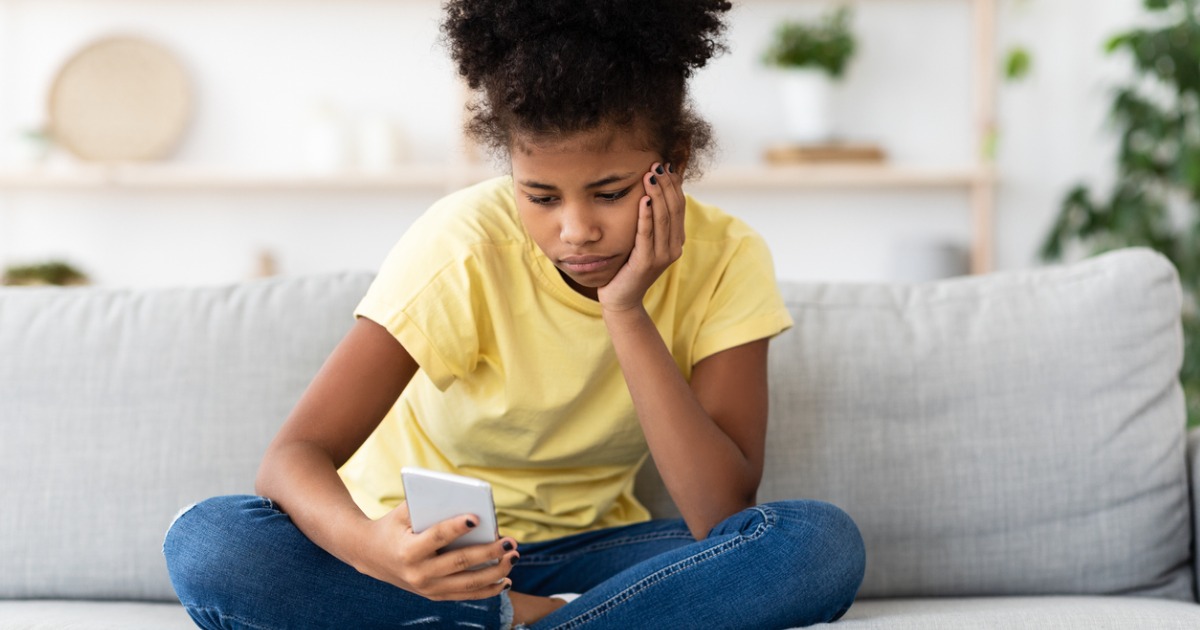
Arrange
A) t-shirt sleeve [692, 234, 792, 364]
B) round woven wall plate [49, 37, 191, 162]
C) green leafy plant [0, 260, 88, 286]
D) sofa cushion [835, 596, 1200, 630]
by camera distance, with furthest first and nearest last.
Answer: round woven wall plate [49, 37, 191, 162] → green leafy plant [0, 260, 88, 286] → t-shirt sleeve [692, 234, 792, 364] → sofa cushion [835, 596, 1200, 630]

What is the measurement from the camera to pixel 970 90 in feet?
11.3

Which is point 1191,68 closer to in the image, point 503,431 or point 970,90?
point 970,90

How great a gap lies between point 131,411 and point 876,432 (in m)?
0.96

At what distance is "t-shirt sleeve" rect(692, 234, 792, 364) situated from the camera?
4.27ft

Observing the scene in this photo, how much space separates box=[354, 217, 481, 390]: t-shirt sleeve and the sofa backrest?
1.35ft

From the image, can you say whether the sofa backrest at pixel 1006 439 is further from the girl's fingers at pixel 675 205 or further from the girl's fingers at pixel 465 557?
the girl's fingers at pixel 465 557

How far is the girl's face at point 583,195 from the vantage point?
112 cm

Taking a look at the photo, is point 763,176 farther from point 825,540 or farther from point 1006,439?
point 825,540

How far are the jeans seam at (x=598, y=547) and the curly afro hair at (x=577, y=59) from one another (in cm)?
45

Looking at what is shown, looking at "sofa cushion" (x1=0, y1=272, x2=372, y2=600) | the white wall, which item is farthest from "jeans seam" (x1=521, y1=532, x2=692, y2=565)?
the white wall

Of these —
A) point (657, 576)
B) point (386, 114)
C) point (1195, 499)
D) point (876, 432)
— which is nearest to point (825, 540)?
point (657, 576)

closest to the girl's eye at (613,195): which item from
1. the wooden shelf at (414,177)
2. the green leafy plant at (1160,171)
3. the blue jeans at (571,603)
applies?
the blue jeans at (571,603)

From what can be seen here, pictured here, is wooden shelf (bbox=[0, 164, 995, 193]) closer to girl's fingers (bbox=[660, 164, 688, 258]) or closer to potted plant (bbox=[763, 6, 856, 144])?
potted plant (bbox=[763, 6, 856, 144])

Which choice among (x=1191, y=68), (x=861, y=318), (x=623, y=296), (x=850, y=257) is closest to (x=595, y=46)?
(x=623, y=296)
